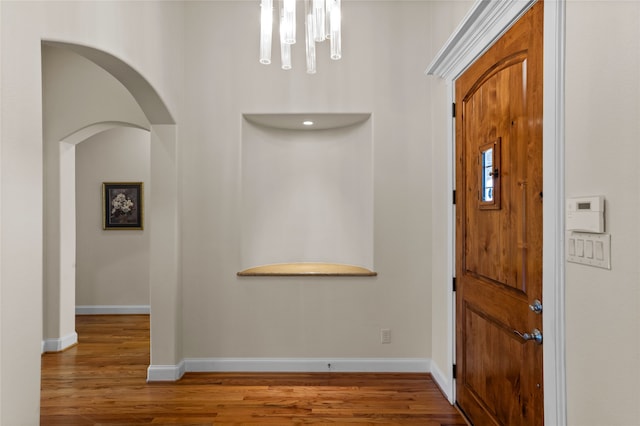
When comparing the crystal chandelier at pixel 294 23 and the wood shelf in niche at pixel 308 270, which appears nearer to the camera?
the crystal chandelier at pixel 294 23

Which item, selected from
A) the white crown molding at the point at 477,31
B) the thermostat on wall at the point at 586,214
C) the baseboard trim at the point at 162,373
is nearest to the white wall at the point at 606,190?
the thermostat on wall at the point at 586,214

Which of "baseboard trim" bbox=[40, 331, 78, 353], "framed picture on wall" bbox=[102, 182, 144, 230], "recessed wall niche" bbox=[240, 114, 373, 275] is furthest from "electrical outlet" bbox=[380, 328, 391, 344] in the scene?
"framed picture on wall" bbox=[102, 182, 144, 230]

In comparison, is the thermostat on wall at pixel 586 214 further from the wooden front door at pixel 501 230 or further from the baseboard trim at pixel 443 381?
the baseboard trim at pixel 443 381

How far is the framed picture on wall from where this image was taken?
5.31 m

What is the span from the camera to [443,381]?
2.80 m

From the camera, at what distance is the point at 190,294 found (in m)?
3.20

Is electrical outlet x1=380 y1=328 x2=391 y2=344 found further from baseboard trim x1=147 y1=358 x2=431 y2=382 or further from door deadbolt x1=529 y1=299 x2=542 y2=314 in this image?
door deadbolt x1=529 y1=299 x2=542 y2=314

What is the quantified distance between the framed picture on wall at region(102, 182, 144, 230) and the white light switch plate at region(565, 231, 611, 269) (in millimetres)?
5332

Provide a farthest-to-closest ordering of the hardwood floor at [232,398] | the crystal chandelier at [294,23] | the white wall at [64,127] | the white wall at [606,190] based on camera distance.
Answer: the white wall at [64,127] < the hardwood floor at [232,398] < the crystal chandelier at [294,23] < the white wall at [606,190]

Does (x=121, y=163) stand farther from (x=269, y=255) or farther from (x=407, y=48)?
(x=407, y=48)

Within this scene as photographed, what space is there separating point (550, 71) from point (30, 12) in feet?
7.08

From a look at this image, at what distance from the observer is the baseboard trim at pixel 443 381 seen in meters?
2.64

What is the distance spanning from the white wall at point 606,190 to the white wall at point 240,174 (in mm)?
1810

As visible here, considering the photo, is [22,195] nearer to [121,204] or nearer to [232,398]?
[232,398]
